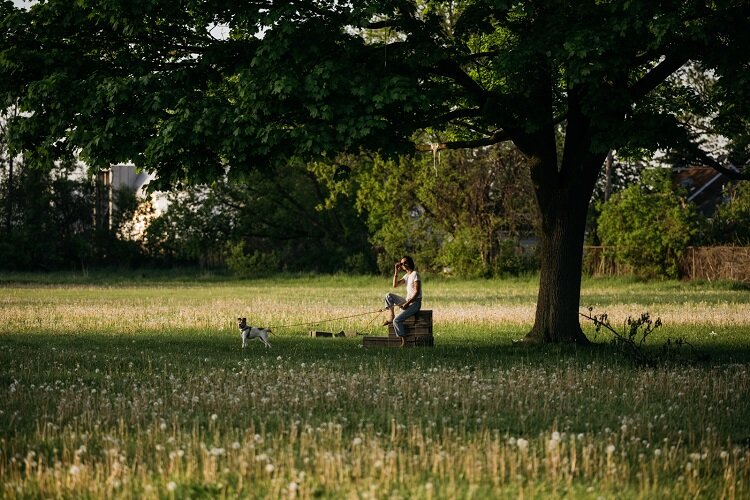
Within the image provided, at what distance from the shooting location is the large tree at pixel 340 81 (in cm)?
1955

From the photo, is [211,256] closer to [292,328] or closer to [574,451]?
[292,328]

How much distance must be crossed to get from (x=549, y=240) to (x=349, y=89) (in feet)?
20.4

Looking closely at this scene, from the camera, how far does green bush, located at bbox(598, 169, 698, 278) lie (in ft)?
181

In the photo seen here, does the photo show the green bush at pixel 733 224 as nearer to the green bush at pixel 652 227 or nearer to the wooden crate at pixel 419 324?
the green bush at pixel 652 227

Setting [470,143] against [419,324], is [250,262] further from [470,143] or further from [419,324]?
[419,324]

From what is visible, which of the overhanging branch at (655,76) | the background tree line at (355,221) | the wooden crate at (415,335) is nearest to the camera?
the overhanging branch at (655,76)

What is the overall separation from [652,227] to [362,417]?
1794 inches

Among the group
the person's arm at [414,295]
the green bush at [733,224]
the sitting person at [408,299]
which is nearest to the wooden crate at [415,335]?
the sitting person at [408,299]

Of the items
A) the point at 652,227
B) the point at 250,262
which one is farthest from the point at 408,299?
the point at 250,262

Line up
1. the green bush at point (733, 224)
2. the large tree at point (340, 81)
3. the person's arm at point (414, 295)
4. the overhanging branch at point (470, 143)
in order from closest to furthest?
the large tree at point (340, 81) < the person's arm at point (414, 295) < the overhanging branch at point (470, 143) < the green bush at point (733, 224)

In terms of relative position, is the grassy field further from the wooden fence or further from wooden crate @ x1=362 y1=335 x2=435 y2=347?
the wooden fence

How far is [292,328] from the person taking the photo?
2838 centimetres

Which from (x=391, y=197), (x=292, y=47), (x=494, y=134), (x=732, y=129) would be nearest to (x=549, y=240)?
(x=494, y=134)

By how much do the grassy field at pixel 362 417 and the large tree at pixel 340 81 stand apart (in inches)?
151
